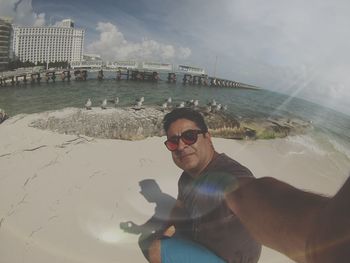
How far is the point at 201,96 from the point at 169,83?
27.4 inches

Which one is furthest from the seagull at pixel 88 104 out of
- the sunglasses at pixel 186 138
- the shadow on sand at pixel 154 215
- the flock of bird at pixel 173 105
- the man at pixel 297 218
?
the man at pixel 297 218

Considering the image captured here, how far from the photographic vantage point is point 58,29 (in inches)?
109

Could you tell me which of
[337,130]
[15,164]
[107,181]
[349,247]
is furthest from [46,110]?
[349,247]

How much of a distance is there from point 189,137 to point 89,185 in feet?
3.28

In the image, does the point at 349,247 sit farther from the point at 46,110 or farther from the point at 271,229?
the point at 46,110

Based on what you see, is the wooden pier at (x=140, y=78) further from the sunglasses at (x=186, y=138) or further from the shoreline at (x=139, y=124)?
the sunglasses at (x=186, y=138)

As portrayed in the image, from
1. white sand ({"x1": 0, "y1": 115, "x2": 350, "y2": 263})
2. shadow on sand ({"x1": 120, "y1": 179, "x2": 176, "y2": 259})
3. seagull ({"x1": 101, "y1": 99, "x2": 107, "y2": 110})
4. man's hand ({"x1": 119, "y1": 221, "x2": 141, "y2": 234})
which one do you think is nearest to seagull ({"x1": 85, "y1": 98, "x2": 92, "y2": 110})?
seagull ({"x1": 101, "y1": 99, "x2": 107, "y2": 110})

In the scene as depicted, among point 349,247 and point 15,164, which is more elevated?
point 349,247

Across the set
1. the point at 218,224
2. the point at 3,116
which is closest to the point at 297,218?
the point at 218,224

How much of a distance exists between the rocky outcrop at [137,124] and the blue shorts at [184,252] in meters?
0.73

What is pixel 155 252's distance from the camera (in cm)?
194

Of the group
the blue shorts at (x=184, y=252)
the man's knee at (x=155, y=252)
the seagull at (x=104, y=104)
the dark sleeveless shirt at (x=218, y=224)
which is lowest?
the man's knee at (x=155, y=252)

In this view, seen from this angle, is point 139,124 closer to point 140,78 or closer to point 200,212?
point 200,212

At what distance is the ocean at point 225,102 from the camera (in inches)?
85.4
